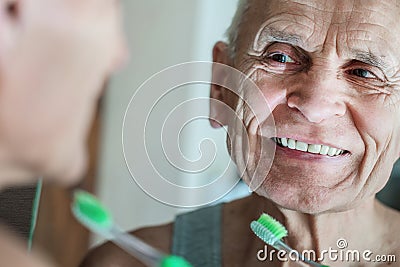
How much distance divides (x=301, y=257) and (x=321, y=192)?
0.25 feet

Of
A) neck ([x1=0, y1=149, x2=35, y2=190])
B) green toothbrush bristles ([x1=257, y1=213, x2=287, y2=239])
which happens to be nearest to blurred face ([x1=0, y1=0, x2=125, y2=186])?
neck ([x1=0, y1=149, x2=35, y2=190])

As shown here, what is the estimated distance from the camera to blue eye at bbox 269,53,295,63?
32.4 inches

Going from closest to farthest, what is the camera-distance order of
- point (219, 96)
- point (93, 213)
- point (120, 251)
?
1. point (93, 213)
2. point (120, 251)
3. point (219, 96)

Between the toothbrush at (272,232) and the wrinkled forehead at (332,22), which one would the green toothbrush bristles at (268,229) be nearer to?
the toothbrush at (272,232)

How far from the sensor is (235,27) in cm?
86

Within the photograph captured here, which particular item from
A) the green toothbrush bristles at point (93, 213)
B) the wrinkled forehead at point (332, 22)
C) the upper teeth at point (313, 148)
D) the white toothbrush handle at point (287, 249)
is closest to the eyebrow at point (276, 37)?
the wrinkled forehead at point (332, 22)

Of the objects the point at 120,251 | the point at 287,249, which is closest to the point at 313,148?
the point at 287,249

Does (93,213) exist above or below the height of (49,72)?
below

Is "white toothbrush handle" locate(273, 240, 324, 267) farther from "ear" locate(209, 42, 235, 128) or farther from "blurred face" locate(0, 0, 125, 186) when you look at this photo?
"blurred face" locate(0, 0, 125, 186)

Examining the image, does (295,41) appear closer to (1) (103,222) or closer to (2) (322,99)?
(2) (322,99)

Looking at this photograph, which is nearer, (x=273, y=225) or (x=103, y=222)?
(x=103, y=222)

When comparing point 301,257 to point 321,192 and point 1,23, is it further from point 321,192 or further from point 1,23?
point 1,23

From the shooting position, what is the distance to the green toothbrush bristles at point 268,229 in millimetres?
817

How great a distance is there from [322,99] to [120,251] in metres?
0.28
